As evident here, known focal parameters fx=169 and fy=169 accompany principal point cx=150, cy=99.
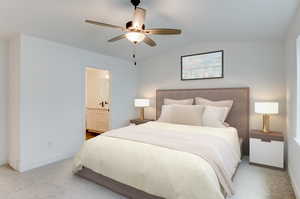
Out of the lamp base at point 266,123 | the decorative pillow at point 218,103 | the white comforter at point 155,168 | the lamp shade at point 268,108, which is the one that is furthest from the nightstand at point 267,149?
the white comforter at point 155,168

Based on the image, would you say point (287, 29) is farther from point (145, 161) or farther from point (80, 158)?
point (80, 158)

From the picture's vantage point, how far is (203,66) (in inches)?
160

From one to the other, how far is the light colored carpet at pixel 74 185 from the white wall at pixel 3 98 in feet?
1.05

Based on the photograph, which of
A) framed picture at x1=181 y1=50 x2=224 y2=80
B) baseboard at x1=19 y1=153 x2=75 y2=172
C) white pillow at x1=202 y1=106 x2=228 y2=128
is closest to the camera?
baseboard at x1=19 y1=153 x2=75 y2=172

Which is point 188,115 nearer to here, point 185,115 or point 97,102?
point 185,115

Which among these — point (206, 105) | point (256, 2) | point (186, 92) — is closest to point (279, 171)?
point (206, 105)

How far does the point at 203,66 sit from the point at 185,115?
4.70 feet

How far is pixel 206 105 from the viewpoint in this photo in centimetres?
370

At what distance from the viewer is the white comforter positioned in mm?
1633

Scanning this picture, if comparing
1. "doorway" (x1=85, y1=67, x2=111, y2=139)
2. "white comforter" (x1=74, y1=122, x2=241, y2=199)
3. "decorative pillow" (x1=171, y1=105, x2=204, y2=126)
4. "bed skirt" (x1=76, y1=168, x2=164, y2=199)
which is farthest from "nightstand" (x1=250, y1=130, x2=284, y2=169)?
"doorway" (x1=85, y1=67, x2=111, y2=139)

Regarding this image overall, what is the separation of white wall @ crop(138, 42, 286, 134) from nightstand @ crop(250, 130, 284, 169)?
52 centimetres

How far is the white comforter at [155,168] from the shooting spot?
163 centimetres

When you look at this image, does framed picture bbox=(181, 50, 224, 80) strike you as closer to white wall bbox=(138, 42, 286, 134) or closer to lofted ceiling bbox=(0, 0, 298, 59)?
white wall bbox=(138, 42, 286, 134)

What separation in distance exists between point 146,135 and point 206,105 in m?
1.80
